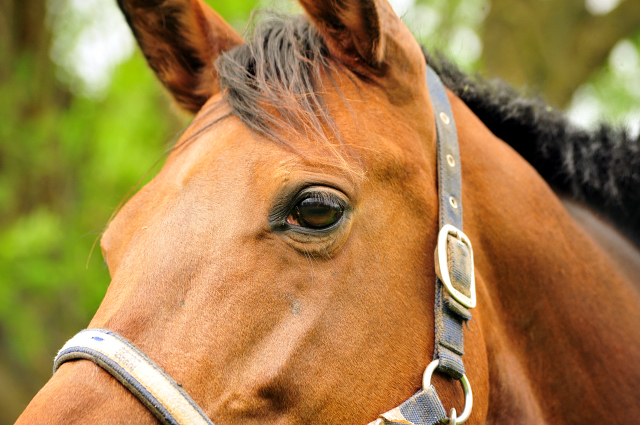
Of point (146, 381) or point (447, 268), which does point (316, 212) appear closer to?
point (447, 268)

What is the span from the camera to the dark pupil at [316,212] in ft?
5.19

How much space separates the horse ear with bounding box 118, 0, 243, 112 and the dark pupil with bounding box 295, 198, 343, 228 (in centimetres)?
100

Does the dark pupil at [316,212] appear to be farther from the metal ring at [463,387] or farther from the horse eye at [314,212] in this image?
the metal ring at [463,387]

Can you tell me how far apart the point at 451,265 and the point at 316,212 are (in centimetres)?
52

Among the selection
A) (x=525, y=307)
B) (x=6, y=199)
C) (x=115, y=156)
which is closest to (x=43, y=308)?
(x=6, y=199)

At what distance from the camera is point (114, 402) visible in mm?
1346

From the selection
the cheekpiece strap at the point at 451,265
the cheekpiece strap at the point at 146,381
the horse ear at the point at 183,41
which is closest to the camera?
the cheekpiece strap at the point at 146,381

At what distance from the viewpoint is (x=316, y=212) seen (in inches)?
62.7

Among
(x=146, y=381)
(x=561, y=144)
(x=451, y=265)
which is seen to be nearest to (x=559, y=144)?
(x=561, y=144)

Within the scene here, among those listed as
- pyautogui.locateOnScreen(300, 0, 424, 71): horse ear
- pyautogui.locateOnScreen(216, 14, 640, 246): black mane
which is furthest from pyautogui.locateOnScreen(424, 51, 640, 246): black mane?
pyautogui.locateOnScreen(300, 0, 424, 71): horse ear

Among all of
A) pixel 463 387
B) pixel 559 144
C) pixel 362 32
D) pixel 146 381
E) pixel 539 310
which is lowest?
pixel 146 381

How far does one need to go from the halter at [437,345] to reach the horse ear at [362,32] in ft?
0.99

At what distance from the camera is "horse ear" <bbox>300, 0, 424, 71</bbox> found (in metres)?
1.80

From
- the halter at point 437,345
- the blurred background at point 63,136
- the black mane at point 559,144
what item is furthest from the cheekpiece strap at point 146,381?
the blurred background at point 63,136
